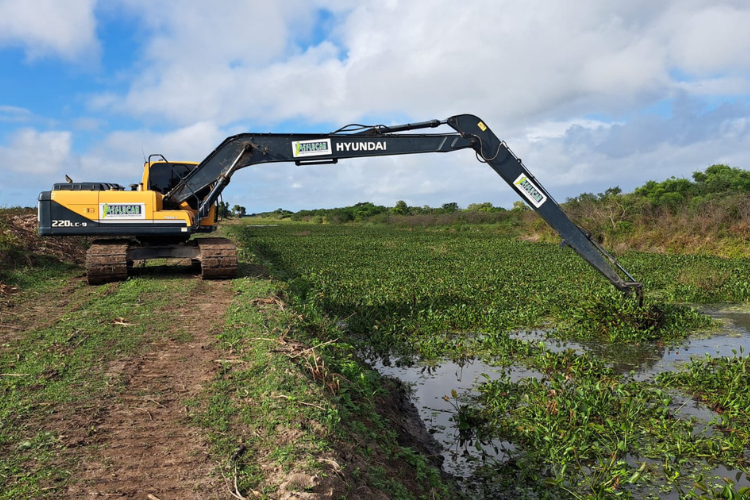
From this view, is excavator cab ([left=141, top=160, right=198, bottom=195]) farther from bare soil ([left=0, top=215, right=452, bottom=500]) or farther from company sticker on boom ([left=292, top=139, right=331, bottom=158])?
bare soil ([left=0, top=215, right=452, bottom=500])

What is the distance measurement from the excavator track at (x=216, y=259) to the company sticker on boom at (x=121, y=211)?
4.89 ft

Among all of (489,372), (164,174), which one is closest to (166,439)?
(489,372)

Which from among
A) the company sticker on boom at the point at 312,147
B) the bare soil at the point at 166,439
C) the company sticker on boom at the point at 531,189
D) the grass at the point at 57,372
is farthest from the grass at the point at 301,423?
the company sticker on boom at the point at 531,189

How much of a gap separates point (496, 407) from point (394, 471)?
2615 millimetres

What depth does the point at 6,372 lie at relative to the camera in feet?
19.1

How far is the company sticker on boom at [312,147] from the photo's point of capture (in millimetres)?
10414

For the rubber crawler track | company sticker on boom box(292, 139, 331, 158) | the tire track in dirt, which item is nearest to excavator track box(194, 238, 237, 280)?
the rubber crawler track

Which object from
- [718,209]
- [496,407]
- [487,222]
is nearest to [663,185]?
[487,222]

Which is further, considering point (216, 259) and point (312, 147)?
point (216, 259)

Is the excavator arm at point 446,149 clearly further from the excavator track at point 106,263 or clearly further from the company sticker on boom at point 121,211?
the excavator track at point 106,263

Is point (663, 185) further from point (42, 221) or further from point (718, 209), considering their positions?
point (42, 221)

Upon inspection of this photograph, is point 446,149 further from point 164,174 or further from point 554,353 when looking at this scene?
point 164,174

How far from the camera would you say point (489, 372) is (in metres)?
8.46

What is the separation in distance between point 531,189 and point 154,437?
8285 millimetres
